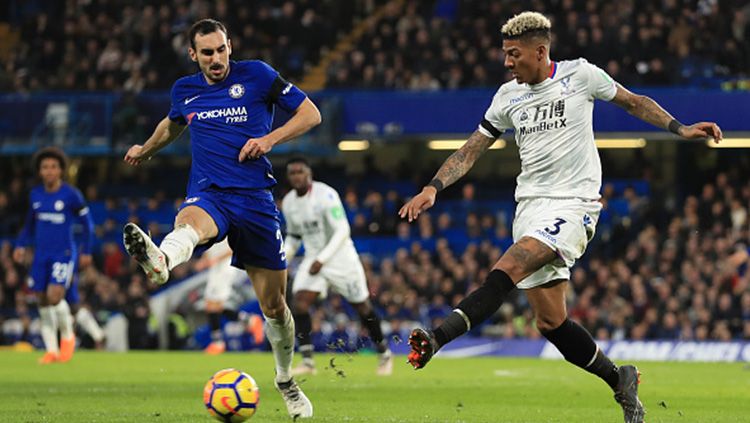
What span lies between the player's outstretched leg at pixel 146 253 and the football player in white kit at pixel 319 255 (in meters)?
8.15

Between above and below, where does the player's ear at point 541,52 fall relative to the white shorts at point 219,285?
above

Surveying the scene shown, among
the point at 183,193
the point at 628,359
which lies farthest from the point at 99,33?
the point at 628,359

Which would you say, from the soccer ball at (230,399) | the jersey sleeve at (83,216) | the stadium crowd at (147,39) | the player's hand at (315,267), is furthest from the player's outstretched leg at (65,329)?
the stadium crowd at (147,39)

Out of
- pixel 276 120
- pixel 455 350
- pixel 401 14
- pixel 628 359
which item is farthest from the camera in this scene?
pixel 401 14

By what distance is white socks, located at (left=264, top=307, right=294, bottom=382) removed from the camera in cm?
991

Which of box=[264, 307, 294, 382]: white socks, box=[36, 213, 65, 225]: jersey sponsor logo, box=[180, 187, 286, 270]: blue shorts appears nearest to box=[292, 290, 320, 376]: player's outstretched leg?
box=[36, 213, 65, 225]: jersey sponsor logo

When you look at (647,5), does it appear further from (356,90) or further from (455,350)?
(455,350)

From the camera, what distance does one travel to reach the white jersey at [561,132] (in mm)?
8992

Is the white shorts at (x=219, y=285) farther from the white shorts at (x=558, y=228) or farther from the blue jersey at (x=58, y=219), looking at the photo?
the white shorts at (x=558, y=228)

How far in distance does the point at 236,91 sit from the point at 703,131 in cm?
327

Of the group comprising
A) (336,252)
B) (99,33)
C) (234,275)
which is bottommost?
(234,275)

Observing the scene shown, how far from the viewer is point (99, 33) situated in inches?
1390

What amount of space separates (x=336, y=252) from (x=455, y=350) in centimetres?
896

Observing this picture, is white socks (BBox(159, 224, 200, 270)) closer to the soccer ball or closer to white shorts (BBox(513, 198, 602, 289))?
the soccer ball
